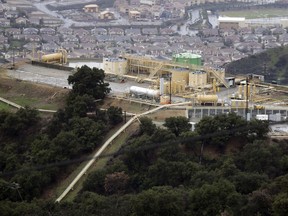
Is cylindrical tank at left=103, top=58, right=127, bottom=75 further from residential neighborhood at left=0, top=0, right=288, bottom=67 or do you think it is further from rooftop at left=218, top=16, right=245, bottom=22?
rooftop at left=218, top=16, right=245, bottom=22

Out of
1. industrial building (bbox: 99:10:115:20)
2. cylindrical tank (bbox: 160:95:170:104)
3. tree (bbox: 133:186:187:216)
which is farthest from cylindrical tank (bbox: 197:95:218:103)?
industrial building (bbox: 99:10:115:20)

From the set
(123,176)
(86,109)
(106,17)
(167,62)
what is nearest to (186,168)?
(123,176)

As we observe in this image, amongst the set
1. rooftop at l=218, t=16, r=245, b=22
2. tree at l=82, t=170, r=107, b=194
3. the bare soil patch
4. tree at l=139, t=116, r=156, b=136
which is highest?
rooftop at l=218, t=16, r=245, b=22

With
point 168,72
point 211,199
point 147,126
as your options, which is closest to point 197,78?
point 168,72

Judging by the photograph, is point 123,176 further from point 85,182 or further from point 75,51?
point 75,51

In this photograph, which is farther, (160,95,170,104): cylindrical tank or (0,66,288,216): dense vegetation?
(160,95,170,104): cylindrical tank

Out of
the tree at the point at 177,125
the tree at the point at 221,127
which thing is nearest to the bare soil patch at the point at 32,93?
the tree at the point at 177,125

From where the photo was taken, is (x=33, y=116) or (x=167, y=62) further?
(x=167, y=62)
